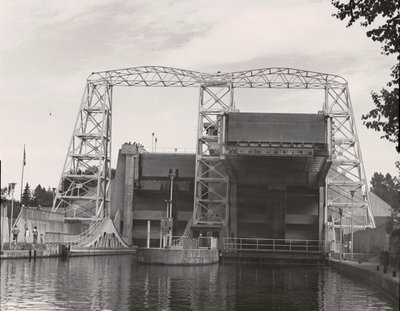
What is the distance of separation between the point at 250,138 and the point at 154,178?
35262mm

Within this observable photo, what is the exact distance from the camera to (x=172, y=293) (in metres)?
37.2

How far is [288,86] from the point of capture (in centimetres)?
10150

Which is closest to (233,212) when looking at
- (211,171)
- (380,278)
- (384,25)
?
(211,171)

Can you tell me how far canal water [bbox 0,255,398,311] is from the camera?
3111 cm

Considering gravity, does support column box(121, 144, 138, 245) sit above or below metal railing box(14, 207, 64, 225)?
above

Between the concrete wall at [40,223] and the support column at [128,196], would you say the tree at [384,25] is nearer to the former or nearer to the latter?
the concrete wall at [40,223]

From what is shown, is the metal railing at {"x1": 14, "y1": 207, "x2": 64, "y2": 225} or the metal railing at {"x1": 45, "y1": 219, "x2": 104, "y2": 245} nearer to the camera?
the metal railing at {"x1": 14, "y1": 207, "x2": 64, "y2": 225}

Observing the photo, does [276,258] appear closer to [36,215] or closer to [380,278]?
[36,215]

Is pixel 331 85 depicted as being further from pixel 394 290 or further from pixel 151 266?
pixel 394 290

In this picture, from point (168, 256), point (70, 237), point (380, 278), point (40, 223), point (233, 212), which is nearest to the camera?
point (380, 278)

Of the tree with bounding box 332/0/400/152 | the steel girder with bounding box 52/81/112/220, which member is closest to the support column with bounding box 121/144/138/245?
the steel girder with bounding box 52/81/112/220

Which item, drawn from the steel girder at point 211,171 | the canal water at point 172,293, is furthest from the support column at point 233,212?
the canal water at point 172,293

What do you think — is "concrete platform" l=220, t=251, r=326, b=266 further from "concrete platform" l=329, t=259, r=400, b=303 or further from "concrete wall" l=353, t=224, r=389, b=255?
"concrete platform" l=329, t=259, r=400, b=303

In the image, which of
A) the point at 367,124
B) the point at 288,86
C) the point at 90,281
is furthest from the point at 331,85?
the point at 367,124
